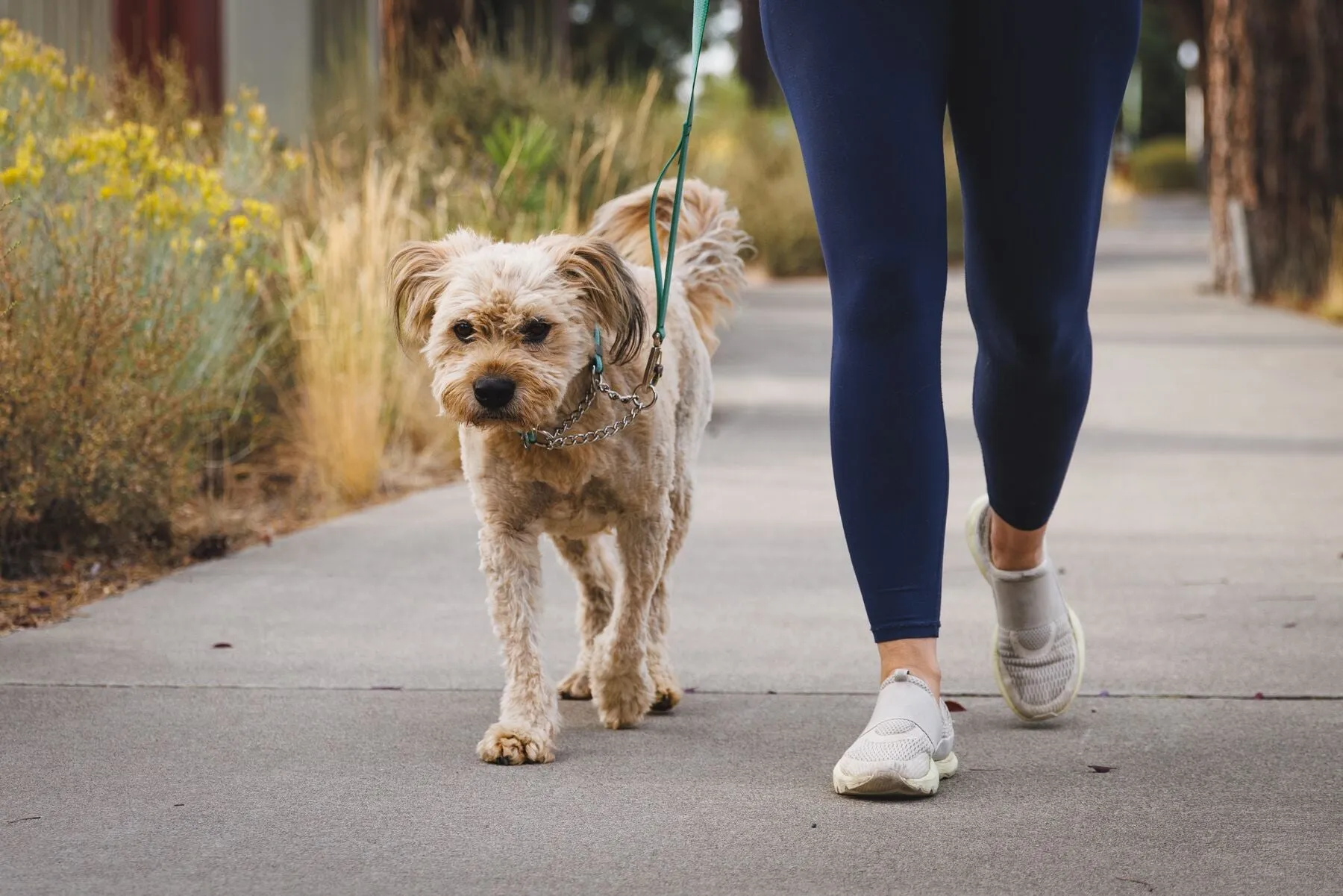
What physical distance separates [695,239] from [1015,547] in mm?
1371

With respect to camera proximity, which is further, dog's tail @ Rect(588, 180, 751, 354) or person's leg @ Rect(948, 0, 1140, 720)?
dog's tail @ Rect(588, 180, 751, 354)

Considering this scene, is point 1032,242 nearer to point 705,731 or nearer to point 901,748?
point 901,748

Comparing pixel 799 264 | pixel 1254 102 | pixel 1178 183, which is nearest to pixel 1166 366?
pixel 1254 102

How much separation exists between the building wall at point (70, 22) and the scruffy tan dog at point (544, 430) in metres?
7.31

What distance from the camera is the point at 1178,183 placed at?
54875 mm

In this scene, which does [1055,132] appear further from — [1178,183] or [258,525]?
[1178,183]

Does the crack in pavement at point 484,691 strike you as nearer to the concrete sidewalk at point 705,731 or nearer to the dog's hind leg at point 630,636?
the concrete sidewalk at point 705,731

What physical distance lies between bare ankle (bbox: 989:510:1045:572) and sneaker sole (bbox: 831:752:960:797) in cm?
65

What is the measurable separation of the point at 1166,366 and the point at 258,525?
6.34m

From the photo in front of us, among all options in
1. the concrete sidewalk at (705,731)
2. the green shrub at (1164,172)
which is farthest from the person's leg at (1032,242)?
the green shrub at (1164,172)

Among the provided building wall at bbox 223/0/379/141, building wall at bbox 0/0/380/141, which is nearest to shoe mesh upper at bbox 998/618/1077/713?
building wall at bbox 0/0/380/141

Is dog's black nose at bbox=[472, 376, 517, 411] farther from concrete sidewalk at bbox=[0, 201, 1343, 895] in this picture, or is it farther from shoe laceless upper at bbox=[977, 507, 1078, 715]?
shoe laceless upper at bbox=[977, 507, 1078, 715]

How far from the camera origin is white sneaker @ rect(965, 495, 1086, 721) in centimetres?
358

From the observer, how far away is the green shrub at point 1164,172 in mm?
54656
